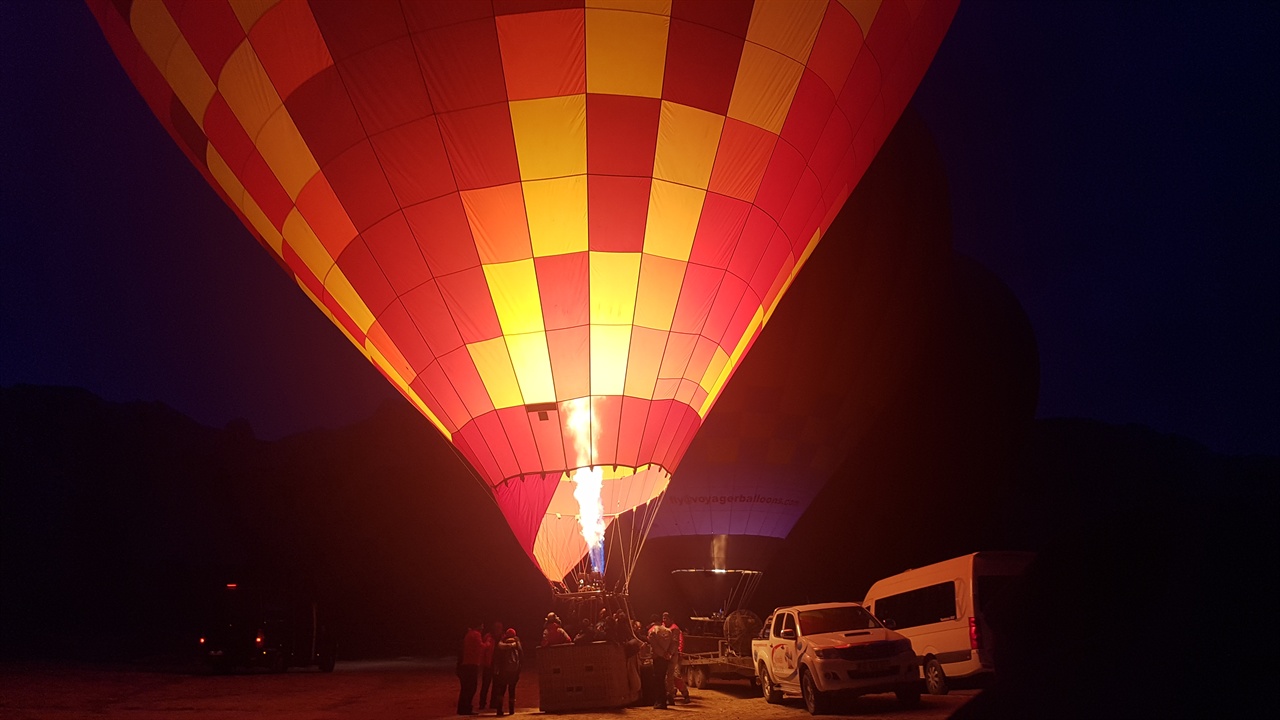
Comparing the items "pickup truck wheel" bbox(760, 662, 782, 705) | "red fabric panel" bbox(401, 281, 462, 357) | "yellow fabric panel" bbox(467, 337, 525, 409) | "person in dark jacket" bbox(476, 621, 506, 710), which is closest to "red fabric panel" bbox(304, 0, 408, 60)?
"red fabric panel" bbox(401, 281, 462, 357)

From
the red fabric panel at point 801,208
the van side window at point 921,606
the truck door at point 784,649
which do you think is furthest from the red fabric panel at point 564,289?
the van side window at point 921,606

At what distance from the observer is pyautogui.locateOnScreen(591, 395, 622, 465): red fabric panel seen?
24.5 feet

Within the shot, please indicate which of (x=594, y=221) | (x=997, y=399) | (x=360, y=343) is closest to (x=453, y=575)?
(x=997, y=399)

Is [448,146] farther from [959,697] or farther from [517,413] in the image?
[959,697]

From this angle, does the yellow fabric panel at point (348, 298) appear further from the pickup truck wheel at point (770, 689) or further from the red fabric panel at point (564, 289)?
the pickup truck wheel at point (770, 689)

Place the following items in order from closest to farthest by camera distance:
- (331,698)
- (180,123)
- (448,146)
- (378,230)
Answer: (448,146) < (378,230) < (180,123) < (331,698)

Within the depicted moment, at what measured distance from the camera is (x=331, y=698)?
31.9ft

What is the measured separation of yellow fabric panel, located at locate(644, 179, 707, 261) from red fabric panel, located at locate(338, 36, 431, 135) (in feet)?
6.22

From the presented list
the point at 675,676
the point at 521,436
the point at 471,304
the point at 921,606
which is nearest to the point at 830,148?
the point at 471,304

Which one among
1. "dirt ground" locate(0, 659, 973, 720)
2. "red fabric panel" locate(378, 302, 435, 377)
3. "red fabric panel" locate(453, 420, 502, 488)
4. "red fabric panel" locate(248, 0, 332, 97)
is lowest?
"dirt ground" locate(0, 659, 973, 720)

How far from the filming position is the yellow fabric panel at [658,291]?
7410mm

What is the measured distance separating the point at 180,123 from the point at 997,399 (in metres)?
20.6

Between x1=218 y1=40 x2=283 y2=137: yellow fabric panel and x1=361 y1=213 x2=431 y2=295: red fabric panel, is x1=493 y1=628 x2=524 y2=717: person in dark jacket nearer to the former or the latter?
x1=361 y1=213 x2=431 y2=295: red fabric panel

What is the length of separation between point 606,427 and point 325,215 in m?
2.92
